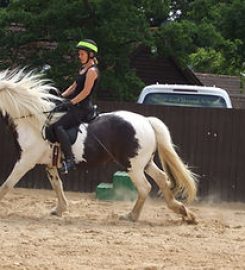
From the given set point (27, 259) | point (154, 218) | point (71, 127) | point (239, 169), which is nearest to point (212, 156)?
point (239, 169)

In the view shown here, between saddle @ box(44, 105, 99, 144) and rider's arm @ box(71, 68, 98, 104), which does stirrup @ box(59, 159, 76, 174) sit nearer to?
saddle @ box(44, 105, 99, 144)

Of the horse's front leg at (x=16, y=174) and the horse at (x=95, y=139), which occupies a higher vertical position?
the horse at (x=95, y=139)

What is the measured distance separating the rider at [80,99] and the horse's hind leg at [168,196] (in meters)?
1.10

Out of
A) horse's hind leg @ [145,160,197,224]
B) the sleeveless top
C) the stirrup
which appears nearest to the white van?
horse's hind leg @ [145,160,197,224]

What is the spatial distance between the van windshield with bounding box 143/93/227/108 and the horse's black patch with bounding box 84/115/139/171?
3.79m

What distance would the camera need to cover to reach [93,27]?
15.9 metres

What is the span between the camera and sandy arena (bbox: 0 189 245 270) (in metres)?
6.11

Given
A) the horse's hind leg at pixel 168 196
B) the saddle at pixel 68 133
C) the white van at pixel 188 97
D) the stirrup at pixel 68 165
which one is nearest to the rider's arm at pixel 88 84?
the saddle at pixel 68 133

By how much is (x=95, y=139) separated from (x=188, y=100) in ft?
13.5

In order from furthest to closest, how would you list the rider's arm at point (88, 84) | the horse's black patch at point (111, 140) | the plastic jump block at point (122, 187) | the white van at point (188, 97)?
the white van at point (188, 97) < the plastic jump block at point (122, 187) < the horse's black patch at point (111, 140) < the rider's arm at point (88, 84)

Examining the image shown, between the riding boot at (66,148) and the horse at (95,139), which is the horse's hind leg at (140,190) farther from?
the riding boot at (66,148)

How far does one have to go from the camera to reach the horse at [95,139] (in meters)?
8.93

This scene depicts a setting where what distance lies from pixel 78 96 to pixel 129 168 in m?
1.19

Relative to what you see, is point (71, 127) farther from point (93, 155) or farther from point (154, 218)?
point (154, 218)
